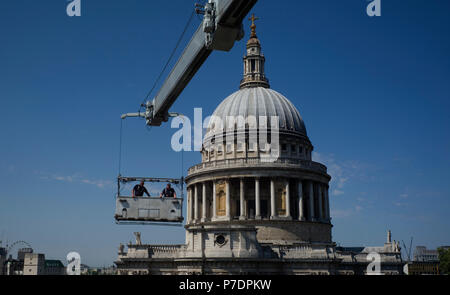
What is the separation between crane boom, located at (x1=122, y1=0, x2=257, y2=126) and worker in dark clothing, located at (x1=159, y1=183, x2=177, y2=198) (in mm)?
7258

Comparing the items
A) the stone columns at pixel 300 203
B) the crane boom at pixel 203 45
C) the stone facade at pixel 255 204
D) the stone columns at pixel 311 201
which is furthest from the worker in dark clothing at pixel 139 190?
the stone columns at pixel 311 201

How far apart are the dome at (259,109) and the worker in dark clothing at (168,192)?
4283cm

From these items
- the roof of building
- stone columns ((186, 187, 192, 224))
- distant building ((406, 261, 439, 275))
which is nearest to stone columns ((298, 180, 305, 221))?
stone columns ((186, 187, 192, 224))

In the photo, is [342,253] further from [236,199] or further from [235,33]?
[235,33]

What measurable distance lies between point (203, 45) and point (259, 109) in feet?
157

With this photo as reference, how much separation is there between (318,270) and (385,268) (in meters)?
9.88

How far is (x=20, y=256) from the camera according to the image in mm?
157875

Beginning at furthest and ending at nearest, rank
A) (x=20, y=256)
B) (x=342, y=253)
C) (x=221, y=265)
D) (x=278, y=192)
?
1. (x=20, y=256)
2. (x=278, y=192)
3. (x=342, y=253)
4. (x=221, y=265)

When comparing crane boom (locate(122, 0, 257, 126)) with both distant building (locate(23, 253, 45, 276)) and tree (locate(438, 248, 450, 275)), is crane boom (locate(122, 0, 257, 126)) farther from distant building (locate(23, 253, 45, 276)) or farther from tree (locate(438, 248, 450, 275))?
distant building (locate(23, 253, 45, 276))

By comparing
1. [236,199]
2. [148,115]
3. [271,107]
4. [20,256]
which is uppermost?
[271,107]
